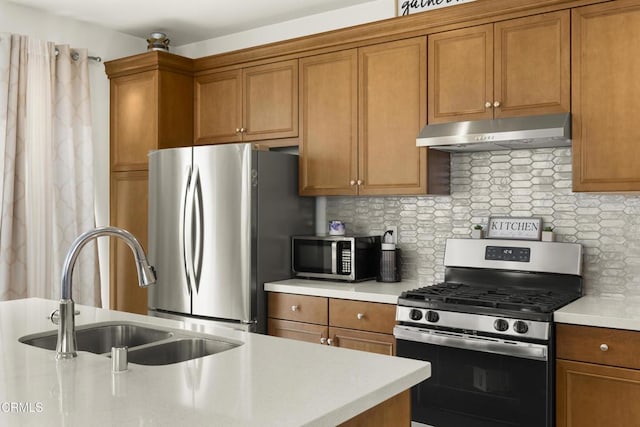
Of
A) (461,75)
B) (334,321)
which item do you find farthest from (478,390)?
(461,75)

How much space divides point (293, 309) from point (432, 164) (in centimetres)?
117

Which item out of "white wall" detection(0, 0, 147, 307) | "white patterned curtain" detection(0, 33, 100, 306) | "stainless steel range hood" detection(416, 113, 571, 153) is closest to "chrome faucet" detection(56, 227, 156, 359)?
"stainless steel range hood" detection(416, 113, 571, 153)

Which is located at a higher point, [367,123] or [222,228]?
[367,123]

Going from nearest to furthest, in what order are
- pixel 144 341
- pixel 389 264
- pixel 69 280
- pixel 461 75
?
pixel 69 280 < pixel 144 341 < pixel 461 75 < pixel 389 264

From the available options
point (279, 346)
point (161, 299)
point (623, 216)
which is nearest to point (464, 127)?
point (623, 216)

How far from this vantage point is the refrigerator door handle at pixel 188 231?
3.91 meters

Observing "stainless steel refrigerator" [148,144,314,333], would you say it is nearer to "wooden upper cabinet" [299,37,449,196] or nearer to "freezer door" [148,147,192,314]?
"freezer door" [148,147,192,314]

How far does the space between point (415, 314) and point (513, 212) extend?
0.91 m

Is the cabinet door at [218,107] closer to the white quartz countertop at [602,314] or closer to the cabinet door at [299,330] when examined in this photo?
the cabinet door at [299,330]

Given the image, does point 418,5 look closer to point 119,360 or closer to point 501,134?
point 501,134

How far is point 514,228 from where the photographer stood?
3.39 m

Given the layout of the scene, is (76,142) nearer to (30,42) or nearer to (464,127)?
(30,42)

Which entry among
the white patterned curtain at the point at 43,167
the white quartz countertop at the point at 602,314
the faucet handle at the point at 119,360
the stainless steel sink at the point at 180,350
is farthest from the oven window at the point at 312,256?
the faucet handle at the point at 119,360

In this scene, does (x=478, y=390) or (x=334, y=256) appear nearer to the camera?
(x=478, y=390)
